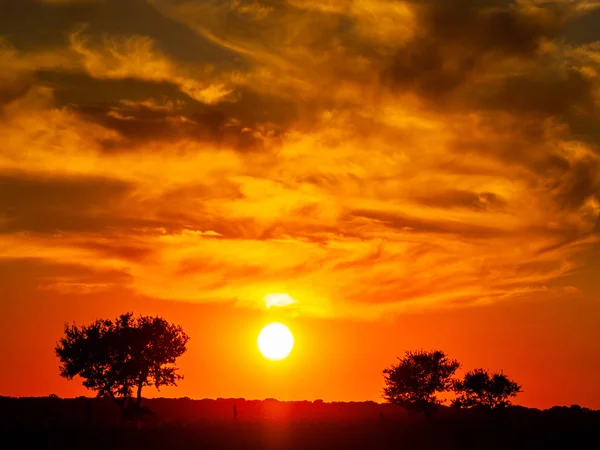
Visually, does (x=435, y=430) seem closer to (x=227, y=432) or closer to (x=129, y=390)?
(x=227, y=432)

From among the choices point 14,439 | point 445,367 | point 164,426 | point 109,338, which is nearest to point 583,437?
point 445,367

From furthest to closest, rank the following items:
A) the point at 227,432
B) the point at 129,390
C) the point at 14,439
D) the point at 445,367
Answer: the point at 445,367 < the point at 129,390 < the point at 227,432 < the point at 14,439

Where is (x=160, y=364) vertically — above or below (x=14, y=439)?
above

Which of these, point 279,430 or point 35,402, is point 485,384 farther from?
point 35,402

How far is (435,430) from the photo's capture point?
81625mm

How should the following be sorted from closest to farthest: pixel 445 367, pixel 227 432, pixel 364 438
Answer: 1. pixel 227 432
2. pixel 364 438
3. pixel 445 367

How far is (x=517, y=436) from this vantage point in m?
79.7

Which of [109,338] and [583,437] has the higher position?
[109,338]

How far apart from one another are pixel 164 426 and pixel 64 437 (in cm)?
1021

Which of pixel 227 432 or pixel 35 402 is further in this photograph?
pixel 35 402

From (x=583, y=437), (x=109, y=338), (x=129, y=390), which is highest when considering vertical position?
(x=109, y=338)

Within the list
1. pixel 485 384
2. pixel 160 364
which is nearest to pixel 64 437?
pixel 160 364

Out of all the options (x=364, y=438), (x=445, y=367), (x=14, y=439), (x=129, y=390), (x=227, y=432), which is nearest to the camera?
(x=14, y=439)

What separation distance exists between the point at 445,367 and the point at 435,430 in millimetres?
23005
